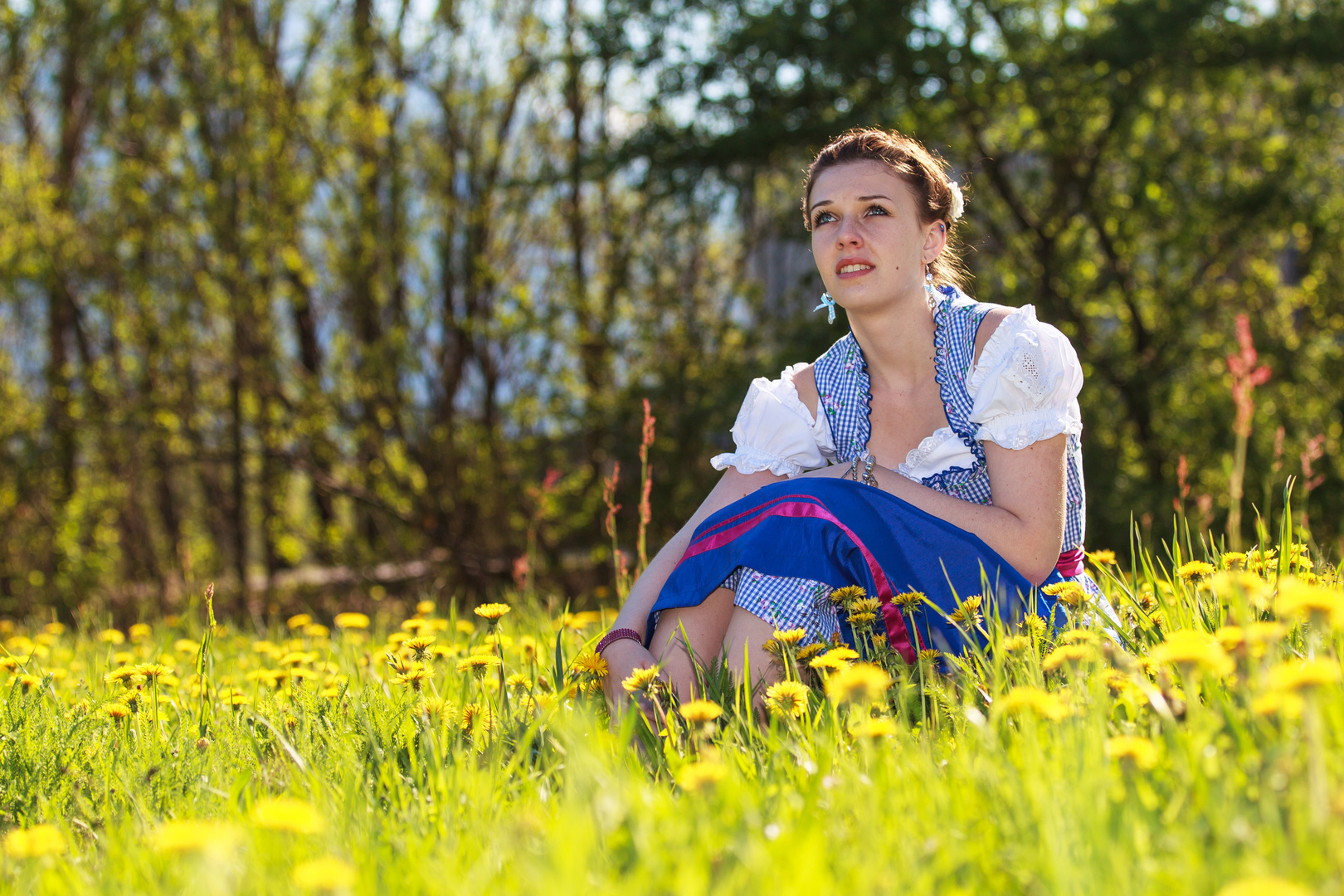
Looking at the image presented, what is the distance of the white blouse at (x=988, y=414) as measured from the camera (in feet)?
6.91

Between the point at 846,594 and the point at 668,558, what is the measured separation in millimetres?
499

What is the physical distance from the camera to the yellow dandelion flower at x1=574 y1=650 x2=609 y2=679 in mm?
1900

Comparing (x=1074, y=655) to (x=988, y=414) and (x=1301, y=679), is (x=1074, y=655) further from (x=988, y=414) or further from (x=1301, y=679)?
(x=988, y=414)

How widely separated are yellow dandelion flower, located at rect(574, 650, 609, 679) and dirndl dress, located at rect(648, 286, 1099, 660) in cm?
18

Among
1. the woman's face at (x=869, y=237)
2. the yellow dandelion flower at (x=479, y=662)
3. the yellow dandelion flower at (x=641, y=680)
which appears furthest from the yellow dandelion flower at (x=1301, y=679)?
the woman's face at (x=869, y=237)

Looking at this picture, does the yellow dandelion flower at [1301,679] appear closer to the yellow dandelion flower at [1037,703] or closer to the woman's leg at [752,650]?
the yellow dandelion flower at [1037,703]

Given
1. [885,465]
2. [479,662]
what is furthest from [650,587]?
[885,465]

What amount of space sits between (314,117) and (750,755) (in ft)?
21.0

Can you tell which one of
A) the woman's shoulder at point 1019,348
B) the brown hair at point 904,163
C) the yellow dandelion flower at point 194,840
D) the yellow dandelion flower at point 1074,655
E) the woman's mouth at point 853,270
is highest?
the brown hair at point 904,163

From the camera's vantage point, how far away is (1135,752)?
1.06 meters

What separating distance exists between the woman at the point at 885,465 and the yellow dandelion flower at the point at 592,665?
0.03 m

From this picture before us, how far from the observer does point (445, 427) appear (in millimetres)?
6535

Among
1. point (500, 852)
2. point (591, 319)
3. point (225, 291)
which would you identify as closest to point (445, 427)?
point (591, 319)

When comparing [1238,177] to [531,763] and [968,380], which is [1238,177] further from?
[531,763]
